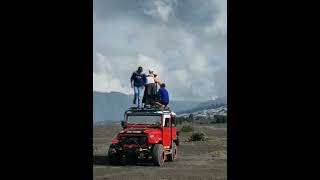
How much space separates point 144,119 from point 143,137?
75 cm

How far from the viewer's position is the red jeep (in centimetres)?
1645

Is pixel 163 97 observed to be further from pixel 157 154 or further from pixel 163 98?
pixel 157 154

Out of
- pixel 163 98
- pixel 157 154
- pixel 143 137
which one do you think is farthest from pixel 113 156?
pixel 163 98

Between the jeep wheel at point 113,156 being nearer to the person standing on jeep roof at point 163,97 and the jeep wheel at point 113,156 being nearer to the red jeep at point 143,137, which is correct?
the red jeep at point 143,137

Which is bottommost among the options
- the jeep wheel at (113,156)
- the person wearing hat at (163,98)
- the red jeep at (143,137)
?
the jeep wheel at (113,156)

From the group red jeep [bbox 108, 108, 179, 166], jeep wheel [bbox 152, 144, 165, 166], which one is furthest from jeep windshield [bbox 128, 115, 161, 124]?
jeep wheel [bbox 152, 144, 165, 166]

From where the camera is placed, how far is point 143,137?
54.4ft

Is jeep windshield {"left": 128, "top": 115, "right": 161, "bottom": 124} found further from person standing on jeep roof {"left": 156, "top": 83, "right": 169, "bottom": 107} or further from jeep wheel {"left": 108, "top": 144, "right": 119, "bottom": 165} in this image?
jeep wheel {"left": 108, "top": 144, "right": 119, "bottom": 165}

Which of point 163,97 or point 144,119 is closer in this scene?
point 163,97

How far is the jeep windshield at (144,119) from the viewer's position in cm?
1688

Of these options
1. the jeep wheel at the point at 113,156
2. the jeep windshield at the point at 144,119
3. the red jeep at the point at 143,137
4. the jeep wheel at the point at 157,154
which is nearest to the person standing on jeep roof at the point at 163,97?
the red jeep at the point at 143,137
